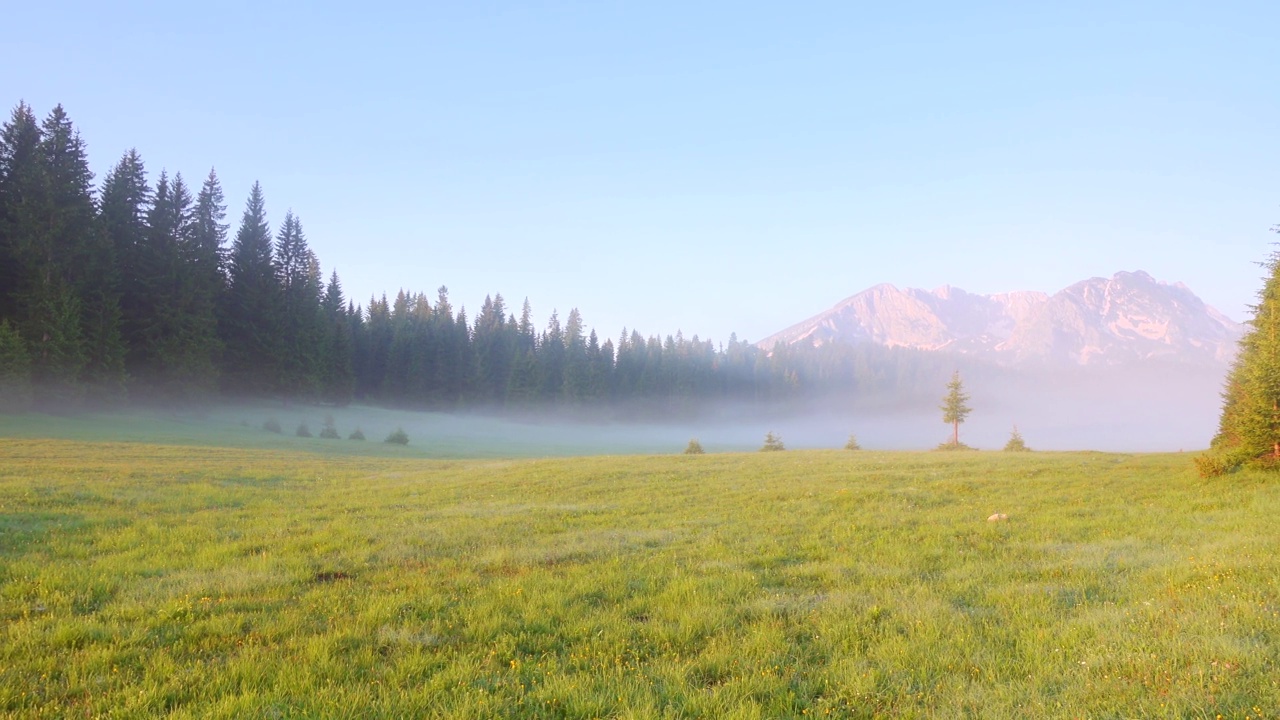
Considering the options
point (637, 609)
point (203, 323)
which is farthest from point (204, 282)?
point (637, 609)

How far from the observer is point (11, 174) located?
4575 centimetres

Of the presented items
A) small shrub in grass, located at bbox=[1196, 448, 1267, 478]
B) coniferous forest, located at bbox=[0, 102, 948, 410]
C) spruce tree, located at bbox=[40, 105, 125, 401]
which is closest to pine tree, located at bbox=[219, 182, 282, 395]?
coniferous forest, located at bbox=[0, 102, 948, 410]

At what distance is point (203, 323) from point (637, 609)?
62.6 meters

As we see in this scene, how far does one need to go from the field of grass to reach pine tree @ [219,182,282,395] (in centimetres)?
5552

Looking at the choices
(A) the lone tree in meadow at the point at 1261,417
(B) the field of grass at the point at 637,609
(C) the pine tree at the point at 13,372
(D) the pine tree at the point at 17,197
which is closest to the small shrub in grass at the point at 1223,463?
(A) the lone tree in meadow at the point at 1261,417

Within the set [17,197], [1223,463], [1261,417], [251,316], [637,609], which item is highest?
[17,197]

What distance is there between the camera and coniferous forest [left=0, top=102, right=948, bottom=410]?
144 feet

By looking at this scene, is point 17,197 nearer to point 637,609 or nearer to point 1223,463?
point 637,609

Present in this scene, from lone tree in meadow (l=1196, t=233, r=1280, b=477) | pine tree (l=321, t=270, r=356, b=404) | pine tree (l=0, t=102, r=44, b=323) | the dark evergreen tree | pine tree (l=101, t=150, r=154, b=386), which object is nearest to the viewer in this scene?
lone tree in meadow (l=1196, t=233, r=1280, b=477)

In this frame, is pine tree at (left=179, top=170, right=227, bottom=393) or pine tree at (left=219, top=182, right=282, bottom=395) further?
pine tree at (left=219, top=182, right=282, bottom=395)

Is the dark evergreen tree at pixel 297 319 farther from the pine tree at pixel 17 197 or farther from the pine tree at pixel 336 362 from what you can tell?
the pine tree at pixel 17 197

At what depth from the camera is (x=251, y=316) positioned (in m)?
69.2

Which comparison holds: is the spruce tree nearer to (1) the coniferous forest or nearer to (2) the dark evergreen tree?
(1) the coniferous forest

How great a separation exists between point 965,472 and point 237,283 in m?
71.5
